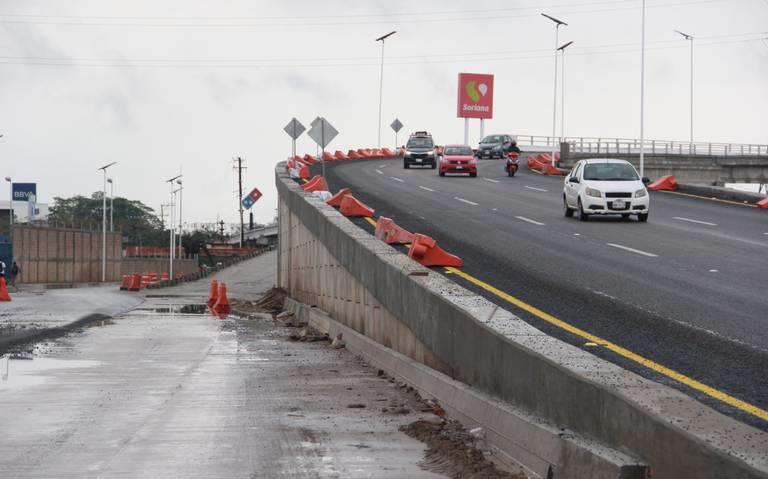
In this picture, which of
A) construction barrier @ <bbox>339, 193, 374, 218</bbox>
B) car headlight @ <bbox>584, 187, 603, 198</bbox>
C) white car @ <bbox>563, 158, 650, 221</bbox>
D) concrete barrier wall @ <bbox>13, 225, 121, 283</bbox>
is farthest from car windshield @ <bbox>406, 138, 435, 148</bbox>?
construction barrier @ <bbox>339, 193, 374, 218</bbox>

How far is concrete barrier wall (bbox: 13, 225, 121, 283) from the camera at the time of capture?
285 feet

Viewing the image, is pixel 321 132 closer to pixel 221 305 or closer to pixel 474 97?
pixel 221 305

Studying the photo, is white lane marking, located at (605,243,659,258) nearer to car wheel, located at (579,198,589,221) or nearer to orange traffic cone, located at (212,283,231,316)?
car wheel, located at (579,198,589,221)

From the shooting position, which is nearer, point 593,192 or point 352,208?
point 352,208

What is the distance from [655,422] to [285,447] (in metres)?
3.76

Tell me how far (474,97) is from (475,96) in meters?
0.16

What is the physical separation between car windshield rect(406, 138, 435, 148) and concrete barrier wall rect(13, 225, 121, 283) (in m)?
Result: 31.9

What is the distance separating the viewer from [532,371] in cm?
866

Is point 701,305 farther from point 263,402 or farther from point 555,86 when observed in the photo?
point 555,86

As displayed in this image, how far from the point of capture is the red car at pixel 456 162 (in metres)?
58.7

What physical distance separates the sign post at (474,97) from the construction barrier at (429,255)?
115 meters

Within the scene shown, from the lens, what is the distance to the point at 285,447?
367 inches

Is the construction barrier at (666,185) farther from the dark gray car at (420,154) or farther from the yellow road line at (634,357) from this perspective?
the yellow road line at (634,357)

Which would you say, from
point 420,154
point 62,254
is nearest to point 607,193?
point 420,154
